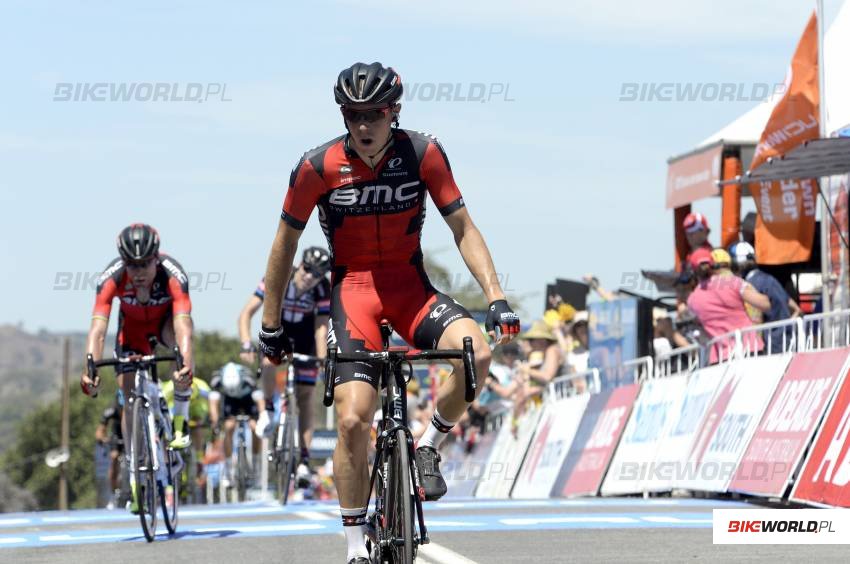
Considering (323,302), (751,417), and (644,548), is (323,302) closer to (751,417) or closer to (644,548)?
(751,417)

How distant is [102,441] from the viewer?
23.8 meters

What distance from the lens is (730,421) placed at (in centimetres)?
1452

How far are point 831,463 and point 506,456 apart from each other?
10589 mm

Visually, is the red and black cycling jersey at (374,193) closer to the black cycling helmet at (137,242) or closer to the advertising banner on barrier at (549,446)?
the black cycling helmet at (137,242)

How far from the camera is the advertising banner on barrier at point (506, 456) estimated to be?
21.6 meters

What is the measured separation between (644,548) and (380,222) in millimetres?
2947

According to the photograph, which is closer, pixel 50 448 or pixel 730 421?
pixel 730 421

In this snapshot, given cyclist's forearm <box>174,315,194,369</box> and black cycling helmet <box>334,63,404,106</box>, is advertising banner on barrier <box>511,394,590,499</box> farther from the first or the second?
black cycling helmet <box>334,63,404,106</box>

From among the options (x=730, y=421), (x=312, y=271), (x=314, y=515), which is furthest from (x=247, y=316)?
(x=730, y=421)

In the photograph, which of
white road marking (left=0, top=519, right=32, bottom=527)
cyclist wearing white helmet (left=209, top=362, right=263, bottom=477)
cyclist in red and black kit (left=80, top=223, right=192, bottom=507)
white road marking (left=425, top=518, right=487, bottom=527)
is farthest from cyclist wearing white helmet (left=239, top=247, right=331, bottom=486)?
cyclist wearing white helmet (left=209, top=362, right=263, bottom=477)

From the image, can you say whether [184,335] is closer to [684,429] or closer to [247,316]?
[247,316]

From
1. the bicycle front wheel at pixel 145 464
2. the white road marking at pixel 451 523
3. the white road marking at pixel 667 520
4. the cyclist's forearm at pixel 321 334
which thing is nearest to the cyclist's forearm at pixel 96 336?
the bicycle front wheel at pixel 145 464

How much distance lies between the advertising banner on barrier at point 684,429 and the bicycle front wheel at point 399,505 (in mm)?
8004

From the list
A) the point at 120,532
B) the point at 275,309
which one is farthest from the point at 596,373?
the point at 275,309
